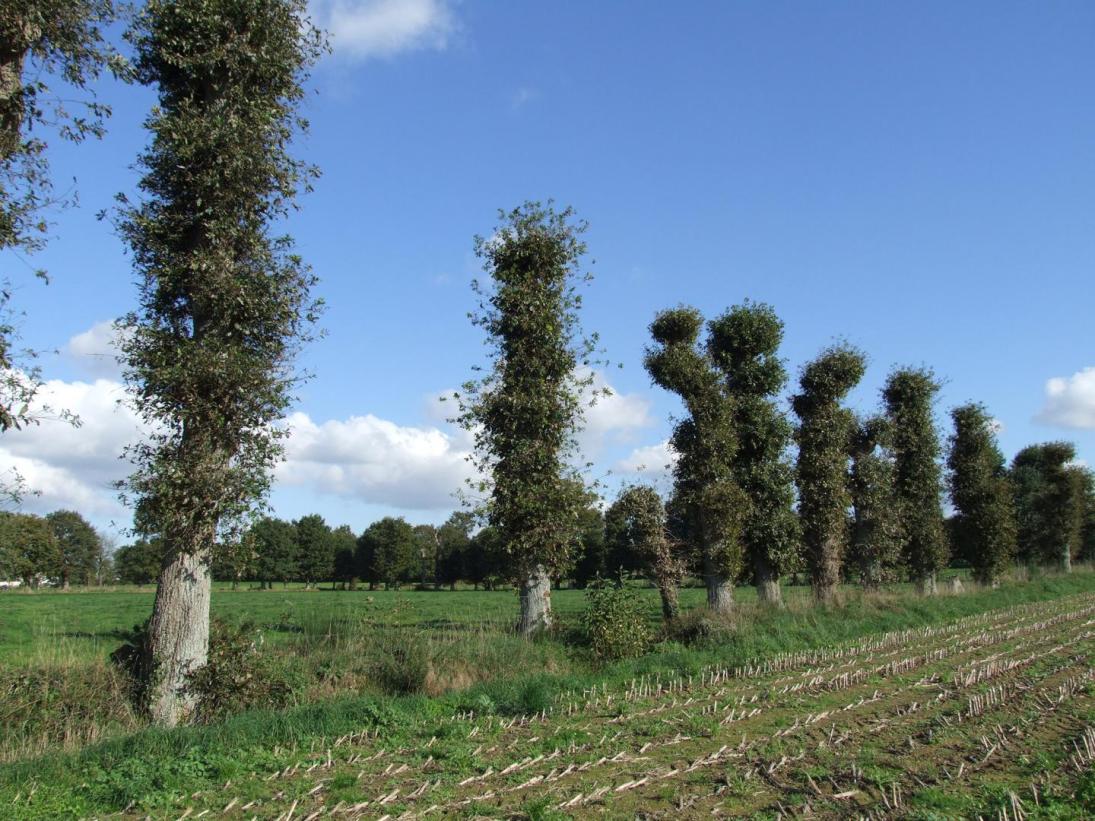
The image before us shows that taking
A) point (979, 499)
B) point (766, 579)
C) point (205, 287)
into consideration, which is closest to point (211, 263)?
point (205, 287)

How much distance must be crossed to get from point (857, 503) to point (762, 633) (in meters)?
15.0

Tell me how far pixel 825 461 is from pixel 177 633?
22.8 metres

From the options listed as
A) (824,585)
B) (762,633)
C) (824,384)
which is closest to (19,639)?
(762,633)

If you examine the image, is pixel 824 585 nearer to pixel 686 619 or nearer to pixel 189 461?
pixel 686 619

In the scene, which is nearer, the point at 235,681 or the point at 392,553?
the point at 235,681

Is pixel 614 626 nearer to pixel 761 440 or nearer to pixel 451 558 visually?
pixel 761 440

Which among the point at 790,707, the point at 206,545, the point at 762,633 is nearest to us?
the point at 790,707

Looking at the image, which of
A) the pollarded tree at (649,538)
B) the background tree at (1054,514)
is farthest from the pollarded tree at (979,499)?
the pollarded tree at (649,538)

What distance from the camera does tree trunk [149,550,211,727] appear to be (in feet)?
34.5

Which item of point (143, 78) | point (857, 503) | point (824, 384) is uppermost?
point (143, 78)

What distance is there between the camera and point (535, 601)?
56.5 ft

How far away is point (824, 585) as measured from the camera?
26.3 metres

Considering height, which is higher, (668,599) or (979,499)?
(979,499)

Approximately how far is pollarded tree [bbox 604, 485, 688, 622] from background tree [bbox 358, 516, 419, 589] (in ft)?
233
